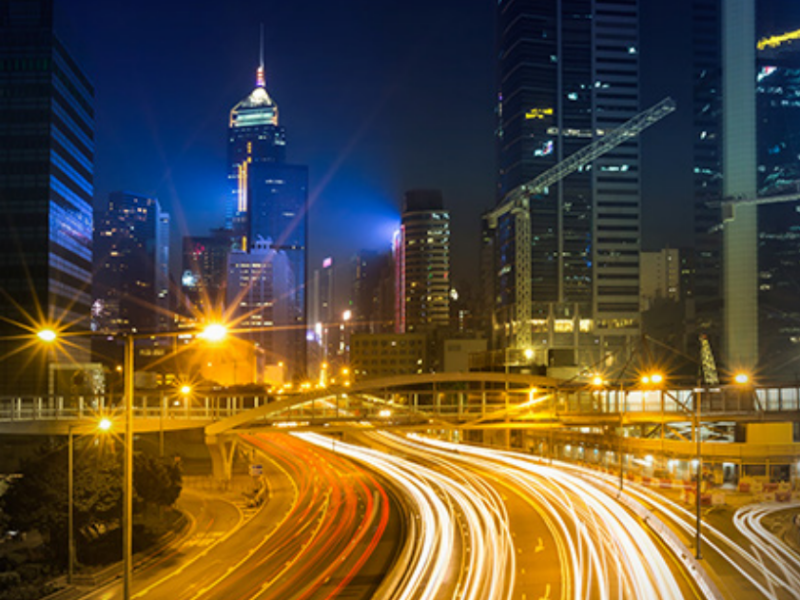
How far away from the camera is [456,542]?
4466cm

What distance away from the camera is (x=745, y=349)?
162125 mm

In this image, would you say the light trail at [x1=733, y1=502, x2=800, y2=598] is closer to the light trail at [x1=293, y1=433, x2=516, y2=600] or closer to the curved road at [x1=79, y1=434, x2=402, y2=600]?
the light trail at [x1=293, y1=433, x2=516, y2=600]

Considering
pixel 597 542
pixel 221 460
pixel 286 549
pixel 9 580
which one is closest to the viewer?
pixel 9 580

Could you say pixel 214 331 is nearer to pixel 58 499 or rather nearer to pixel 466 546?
pixel 466 546

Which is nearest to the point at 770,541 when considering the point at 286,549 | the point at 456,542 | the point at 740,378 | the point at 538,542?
the point at 740,378

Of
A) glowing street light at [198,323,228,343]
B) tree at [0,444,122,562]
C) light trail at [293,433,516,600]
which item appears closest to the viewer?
glowing street light at [198,323,228,343]

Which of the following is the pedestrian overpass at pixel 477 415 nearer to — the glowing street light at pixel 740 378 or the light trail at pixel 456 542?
the glowing street light at pixel 740 378

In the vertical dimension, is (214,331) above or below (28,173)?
below

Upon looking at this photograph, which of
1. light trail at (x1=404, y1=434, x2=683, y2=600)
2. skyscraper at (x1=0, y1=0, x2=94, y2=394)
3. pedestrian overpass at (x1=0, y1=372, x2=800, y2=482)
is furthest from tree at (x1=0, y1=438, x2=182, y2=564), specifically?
skyscraper at (x1=0, y1=0, x2=94, y2=394)

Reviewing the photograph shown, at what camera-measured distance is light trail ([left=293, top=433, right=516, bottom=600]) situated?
35125 millimetres

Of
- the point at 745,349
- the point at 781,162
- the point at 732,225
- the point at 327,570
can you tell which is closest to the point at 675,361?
the point at 745,349

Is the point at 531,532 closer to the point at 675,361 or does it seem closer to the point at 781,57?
the point at 675,361

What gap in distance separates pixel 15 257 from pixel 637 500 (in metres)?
85.2

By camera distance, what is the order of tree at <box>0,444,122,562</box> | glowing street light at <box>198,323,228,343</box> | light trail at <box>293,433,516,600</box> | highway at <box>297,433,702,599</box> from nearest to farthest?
glowing street light at <box>198,323,228,343</box>
highway at <box>297,433,702,599</box>
light trail at <box>293,433,516,600</box>
tree at <box>0,444,122,562</box>
